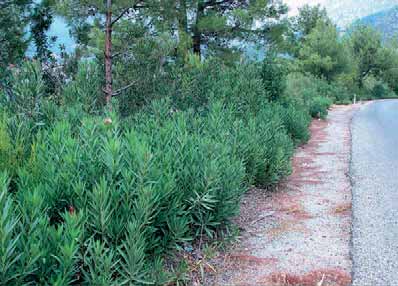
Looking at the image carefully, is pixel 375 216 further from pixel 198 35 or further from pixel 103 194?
pixel 198 35

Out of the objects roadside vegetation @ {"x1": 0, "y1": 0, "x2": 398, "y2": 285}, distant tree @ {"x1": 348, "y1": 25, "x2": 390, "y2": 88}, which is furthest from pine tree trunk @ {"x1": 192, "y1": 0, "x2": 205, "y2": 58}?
distant tree @ {"x1": 348, "y1": 25, "x2": 390, "y2": 88}

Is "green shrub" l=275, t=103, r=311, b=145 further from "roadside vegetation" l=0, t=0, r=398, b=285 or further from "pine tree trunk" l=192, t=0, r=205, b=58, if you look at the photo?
"pine tree trunk" l=192, t=0, r=205, b=58

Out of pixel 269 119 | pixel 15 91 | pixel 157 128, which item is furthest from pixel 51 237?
pixel 269 119

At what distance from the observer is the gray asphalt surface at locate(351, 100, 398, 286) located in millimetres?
3625

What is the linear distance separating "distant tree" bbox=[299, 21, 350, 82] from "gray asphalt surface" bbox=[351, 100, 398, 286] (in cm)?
3251

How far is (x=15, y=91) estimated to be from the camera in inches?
184

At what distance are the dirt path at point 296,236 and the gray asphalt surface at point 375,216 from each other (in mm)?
110

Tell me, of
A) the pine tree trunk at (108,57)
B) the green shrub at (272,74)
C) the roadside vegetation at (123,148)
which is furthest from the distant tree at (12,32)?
the green shrub at (272,74)

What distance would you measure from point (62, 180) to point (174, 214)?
0.87m

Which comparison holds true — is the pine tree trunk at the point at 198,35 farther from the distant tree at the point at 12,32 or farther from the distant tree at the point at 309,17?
the distant tree at the point at 309,17

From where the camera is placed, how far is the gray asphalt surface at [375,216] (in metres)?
3.62

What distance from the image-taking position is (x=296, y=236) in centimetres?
445

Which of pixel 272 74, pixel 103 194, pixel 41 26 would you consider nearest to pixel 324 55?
pixel 272 74

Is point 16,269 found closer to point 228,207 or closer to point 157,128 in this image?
point 228,207
